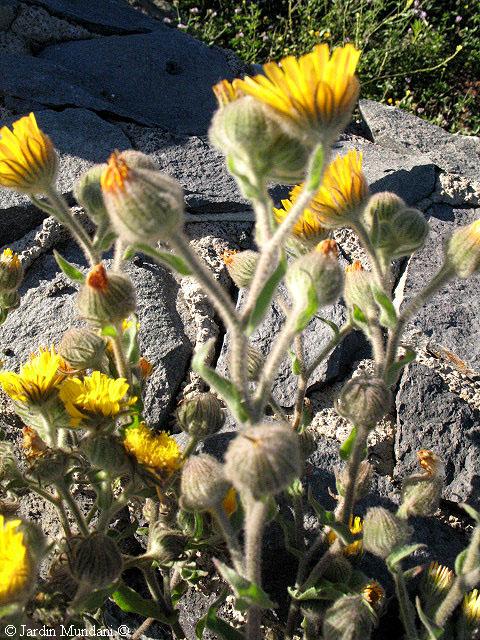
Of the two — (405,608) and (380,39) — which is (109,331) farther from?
(380,39)

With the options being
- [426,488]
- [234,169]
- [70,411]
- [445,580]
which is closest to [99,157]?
[70,411]

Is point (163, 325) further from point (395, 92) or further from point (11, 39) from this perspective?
point (395, 92)

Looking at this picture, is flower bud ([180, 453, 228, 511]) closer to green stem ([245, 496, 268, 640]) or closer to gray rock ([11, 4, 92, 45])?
green stem ([245, 496, 268, 640])

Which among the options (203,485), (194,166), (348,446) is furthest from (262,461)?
(194,166)

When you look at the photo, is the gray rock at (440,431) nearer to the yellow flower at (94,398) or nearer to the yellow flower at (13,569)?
the yellow flower at (94,398)

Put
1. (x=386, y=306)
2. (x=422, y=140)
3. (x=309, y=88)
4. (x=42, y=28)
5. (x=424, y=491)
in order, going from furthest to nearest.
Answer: (x=42, y=28) → (x=422, y=140) → (x=424, y=491) → (x=386, y=306) → (x=309, y=88)
